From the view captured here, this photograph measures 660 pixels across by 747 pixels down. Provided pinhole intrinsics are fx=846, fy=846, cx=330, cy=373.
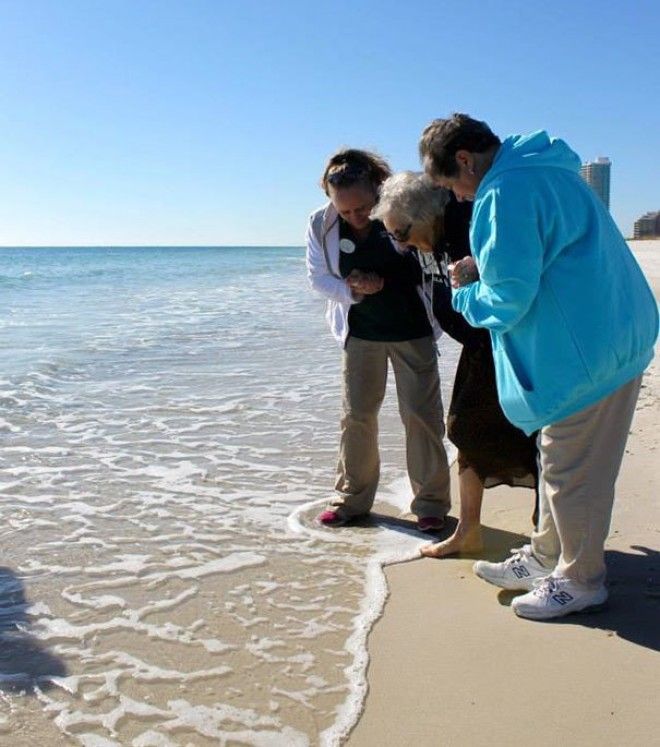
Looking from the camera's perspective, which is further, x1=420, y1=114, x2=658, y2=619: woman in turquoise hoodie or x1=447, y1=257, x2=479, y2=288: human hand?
x1=447, y1=257, x2=479, y2=288: human hand

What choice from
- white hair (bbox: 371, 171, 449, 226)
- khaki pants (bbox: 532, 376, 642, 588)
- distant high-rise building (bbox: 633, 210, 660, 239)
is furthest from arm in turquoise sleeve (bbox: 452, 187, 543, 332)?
distant high-rise building (bbox: 633, 210, 660, 239)

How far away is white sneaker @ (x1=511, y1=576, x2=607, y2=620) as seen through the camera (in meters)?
3.08

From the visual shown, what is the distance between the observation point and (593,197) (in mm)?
2799

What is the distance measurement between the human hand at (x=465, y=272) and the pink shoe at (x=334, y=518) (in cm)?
166

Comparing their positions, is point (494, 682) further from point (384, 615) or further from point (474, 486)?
point (474, 486)

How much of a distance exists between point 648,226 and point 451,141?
72.5 meters

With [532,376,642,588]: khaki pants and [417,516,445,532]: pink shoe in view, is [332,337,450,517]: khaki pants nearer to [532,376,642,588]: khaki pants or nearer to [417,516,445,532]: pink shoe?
[417,516,445,532]: pink shoe

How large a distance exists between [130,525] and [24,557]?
1.90 ft

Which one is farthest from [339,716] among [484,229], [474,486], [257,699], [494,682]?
[484,229]

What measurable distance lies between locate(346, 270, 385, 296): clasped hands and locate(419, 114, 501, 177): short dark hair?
3.33 feet

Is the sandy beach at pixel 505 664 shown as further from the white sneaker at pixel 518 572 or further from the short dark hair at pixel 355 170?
the short dark hair at pixel 355 170

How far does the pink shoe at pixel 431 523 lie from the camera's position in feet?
13.7

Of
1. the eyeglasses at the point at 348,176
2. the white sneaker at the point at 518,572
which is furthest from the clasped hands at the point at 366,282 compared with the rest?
the white sneaker at the point at 518,572

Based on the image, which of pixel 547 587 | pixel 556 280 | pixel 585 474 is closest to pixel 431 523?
pixel 547 587
